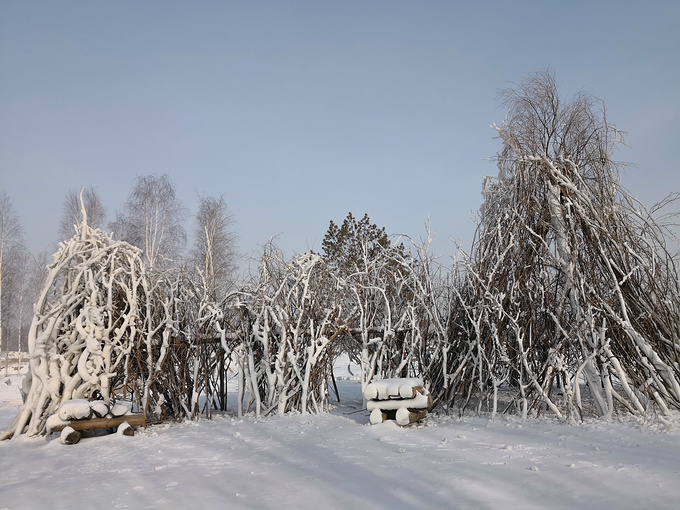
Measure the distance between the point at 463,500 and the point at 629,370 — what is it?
11.7 feet

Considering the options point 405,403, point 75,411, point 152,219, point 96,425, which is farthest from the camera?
point 152,219

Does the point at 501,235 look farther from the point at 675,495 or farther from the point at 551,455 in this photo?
the point at 675,495

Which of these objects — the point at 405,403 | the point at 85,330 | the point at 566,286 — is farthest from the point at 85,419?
the point at 566,286

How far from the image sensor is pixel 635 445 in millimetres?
4000

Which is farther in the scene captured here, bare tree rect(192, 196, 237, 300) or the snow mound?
bare tree rect(192, 196, 237, 300)

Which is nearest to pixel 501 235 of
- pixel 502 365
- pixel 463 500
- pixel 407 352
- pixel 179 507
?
pixel 502 365

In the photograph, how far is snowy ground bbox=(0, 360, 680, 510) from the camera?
9.53 feet

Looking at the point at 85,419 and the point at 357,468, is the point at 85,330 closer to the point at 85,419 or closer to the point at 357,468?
the point at 85,419

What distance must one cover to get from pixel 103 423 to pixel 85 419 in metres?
0.19

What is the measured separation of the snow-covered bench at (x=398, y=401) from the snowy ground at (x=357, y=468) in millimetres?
152

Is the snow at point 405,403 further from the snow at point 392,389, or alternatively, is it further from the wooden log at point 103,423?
the wooden log at point 103,423

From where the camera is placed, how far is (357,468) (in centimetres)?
371

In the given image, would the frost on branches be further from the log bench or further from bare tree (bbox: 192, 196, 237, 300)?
bare tree (bbox: 192, 196, 237, 300)

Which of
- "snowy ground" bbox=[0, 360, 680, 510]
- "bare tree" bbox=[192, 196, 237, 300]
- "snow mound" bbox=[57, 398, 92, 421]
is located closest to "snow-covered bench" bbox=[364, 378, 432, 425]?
"snowy ground" bbox=[0, 360, 680, 510]
